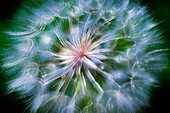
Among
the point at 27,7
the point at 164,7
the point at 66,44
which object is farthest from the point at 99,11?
the point at 27,7

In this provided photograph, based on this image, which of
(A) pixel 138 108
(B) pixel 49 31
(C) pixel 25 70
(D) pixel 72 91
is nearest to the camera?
(A) pixel 138 108

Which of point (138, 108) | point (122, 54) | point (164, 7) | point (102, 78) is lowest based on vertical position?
point (138, 108)

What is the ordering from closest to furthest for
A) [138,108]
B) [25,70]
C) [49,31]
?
1. [138,108]
2. [25,70]
3. [49,31]

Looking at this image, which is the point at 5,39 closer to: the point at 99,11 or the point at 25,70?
the point at 25,70

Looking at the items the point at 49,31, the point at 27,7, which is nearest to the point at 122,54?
the point at 49,31

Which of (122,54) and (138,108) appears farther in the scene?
(122,54)

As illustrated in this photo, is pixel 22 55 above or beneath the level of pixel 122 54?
above
